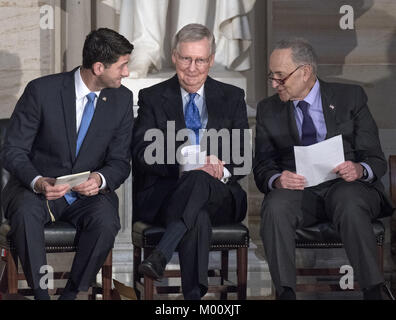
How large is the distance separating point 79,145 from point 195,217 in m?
0.73

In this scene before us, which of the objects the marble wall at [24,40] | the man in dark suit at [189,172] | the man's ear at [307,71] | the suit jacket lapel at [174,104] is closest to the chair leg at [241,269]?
the man in dark suit at [189,172]

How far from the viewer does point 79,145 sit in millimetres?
4586

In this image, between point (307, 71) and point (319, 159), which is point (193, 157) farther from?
point (307, 71)

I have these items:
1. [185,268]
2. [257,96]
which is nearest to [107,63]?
[185,268]

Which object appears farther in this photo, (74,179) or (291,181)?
(291,181)

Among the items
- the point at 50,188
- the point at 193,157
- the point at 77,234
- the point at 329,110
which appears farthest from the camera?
the point at 329,110

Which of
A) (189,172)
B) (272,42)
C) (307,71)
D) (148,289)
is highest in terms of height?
(272,42)

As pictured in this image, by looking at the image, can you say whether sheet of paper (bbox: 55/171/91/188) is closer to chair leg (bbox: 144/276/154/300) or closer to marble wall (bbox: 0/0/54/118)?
chair leg (bbox: 144/276/154/300)

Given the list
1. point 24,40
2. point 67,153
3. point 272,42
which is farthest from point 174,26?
point 67,153

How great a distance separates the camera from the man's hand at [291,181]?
14.5 ft

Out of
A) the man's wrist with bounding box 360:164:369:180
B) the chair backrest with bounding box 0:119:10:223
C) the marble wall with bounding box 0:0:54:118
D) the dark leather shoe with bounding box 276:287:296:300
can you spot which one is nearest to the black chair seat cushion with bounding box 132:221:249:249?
the dark leather shoe with bounding box 276:287:296:300

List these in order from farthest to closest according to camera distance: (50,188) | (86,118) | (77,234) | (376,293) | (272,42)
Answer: (272,42) < (86,118) < (77,234) < (50,188) < (376,293)
